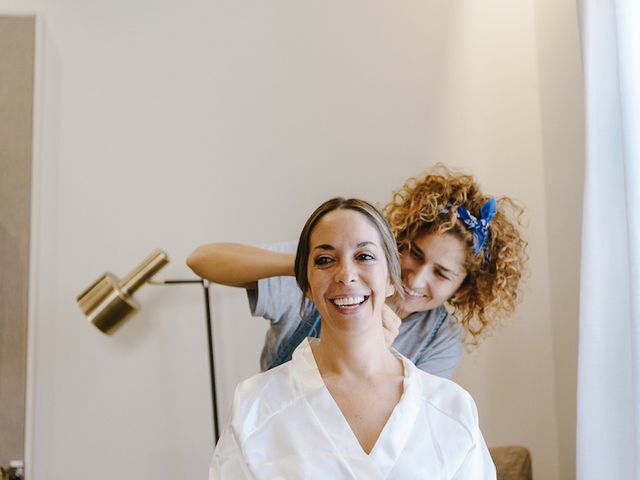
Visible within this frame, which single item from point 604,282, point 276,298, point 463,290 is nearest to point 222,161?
point 276,298

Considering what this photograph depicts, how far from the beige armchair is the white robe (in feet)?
3.49

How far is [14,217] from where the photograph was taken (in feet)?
7.80

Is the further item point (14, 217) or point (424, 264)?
point (14, 217)

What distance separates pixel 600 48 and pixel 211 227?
4.07 ft

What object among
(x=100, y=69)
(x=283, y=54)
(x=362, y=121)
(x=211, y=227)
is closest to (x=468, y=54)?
(x=362, y=121)

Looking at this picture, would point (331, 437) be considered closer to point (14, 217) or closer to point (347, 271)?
point (347, 271)

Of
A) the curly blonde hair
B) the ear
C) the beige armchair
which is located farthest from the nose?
the beige armchair

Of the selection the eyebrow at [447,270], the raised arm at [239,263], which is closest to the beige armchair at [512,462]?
the eyebrow at [447,270]

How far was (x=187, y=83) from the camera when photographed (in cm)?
249

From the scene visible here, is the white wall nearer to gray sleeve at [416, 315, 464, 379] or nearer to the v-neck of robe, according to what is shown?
gray sleeve at [416, 315, 464, 379]

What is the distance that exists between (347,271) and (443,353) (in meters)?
0.74

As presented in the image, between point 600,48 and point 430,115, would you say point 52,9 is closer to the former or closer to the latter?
point 430,115

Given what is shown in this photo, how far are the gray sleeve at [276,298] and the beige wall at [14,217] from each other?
90cm

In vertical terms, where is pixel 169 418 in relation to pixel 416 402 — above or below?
below
